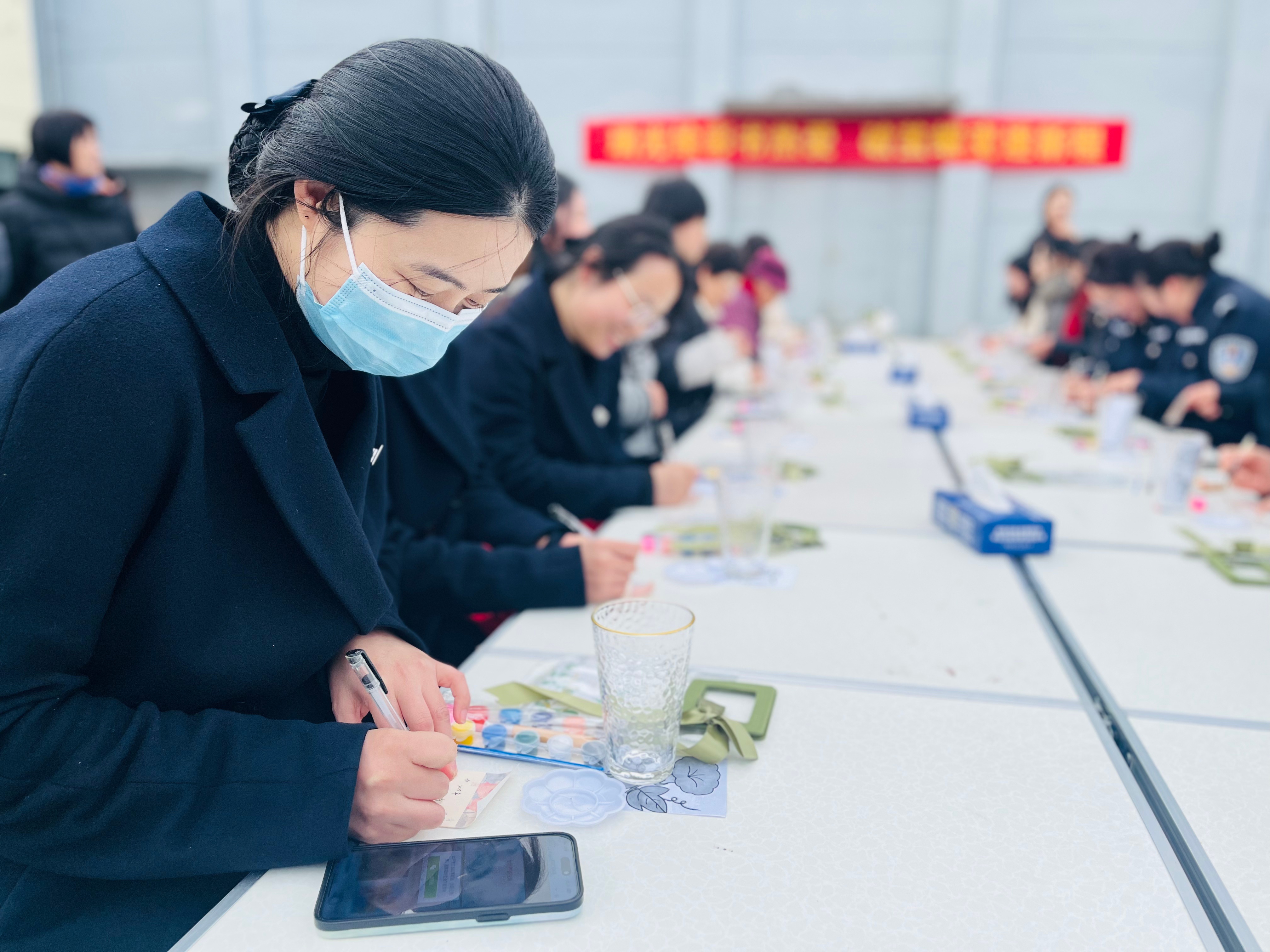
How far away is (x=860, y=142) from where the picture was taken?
7.77m

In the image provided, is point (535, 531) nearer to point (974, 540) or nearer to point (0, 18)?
point (974, 540)

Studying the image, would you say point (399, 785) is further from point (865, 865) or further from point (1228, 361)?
point (1228, 361)

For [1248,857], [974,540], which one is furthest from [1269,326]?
[1248,857]

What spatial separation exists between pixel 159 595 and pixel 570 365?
1366 mm

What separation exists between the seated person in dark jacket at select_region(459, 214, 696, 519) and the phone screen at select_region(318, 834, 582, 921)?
1203mm

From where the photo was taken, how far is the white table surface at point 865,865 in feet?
2.08

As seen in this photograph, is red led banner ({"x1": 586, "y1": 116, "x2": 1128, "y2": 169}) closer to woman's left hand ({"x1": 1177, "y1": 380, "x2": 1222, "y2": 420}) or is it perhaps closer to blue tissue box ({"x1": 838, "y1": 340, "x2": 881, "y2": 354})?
Answer: blue tissue box ({"x1": 838, "y1": 340, "x2": 881, "y2": 354})

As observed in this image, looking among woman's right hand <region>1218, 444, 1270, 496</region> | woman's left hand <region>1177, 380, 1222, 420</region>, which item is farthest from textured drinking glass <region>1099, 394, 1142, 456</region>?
woman's left hand <region>1177, 380, 1222, 420</region>

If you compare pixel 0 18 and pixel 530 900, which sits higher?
pixel 0 18

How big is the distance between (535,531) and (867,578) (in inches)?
22.3

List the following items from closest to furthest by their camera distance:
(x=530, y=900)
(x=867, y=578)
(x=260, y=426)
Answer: (x=530, y=900), (x=260, y=426), (x=867, y=578)

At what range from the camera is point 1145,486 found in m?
2.03

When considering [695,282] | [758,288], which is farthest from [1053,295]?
[695,282]

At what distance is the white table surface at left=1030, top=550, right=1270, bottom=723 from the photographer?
3.39ft
